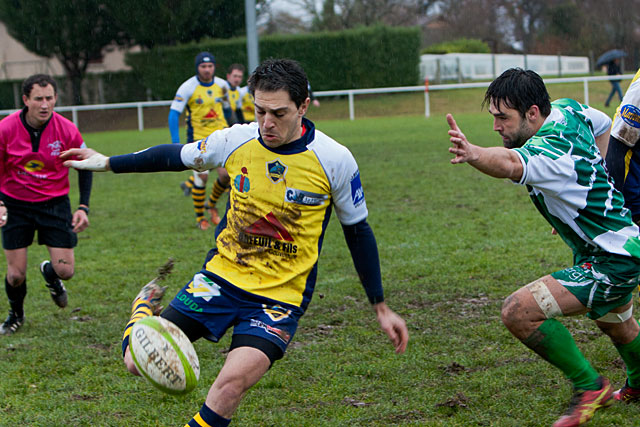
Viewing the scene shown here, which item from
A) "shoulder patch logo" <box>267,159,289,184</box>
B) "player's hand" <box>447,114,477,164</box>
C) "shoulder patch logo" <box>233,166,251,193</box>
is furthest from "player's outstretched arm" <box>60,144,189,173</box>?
"player's hand" <box>447,114,477,164</box>

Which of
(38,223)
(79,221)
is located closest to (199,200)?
(38,223)

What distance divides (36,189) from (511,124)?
3968mm

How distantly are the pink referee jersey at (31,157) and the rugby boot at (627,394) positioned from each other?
4.37 meters

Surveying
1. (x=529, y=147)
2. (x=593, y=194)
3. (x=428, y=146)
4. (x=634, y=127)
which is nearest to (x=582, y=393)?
(x=593, y=194)

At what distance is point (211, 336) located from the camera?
3.43 m

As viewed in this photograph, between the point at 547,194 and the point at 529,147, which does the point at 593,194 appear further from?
the point at 529,147

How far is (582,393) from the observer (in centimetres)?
366

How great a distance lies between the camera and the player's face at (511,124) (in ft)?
11.7

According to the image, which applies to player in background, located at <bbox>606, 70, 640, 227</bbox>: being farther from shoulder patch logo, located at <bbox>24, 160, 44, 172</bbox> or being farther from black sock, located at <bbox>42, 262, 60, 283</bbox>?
black sock, located at <bbox>42, 262, 60, 283</bbox>

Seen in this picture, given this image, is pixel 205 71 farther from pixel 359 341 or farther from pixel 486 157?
pixel 486 157

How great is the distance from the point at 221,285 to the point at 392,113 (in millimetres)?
26478

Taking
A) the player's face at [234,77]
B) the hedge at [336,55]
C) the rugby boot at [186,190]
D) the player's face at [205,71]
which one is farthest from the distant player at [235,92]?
the hedge at [336,55]

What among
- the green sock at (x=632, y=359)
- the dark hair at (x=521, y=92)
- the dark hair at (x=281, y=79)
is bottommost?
the green sock at (x=632, y=359)

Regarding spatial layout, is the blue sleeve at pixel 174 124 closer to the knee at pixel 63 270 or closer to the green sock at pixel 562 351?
the knee at pixel 63 270
